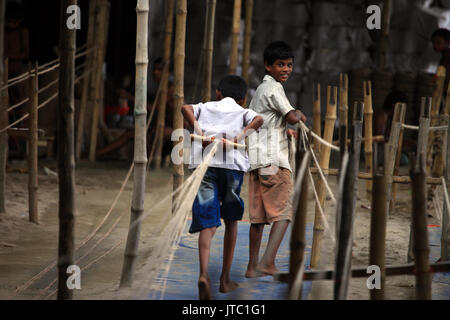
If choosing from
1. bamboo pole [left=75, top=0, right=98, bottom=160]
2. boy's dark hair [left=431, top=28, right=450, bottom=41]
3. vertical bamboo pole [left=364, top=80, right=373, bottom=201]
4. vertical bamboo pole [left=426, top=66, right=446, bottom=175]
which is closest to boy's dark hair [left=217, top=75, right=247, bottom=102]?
vertical bamboo pole [left=364, top=80, right=373, bottom=201]

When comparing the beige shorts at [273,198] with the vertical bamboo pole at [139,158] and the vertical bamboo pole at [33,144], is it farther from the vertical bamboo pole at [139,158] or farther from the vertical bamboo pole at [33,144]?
the vertical bamboo pole at [33,144]

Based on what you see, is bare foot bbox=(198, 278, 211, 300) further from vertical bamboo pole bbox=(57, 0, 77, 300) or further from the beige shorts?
the beige shorts

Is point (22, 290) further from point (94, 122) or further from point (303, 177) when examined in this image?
point (94, 122)

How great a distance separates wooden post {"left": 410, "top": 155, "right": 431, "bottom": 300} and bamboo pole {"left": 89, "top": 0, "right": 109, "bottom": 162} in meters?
5.71

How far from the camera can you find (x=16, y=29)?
291 inches

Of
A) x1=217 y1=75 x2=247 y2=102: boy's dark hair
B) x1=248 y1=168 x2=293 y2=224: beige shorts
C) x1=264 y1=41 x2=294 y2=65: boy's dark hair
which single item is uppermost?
x1=264 y1=41 x2=294 y2=65: boy's dark hair

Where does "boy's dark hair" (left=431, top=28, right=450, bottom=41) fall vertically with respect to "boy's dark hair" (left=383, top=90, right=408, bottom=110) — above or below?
above

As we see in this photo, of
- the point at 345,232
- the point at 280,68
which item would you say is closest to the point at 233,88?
the point at 280,68

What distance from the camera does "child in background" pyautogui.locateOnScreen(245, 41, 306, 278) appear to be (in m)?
3.46

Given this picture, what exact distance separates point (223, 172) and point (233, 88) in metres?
0.44

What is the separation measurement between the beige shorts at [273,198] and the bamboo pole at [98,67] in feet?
15.1

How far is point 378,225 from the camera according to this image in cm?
260
